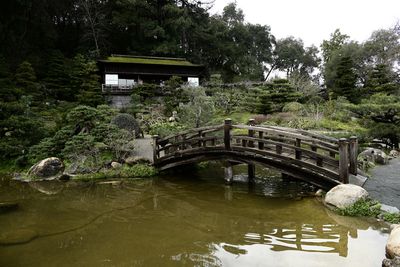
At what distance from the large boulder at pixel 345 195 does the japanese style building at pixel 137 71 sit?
70.1ft

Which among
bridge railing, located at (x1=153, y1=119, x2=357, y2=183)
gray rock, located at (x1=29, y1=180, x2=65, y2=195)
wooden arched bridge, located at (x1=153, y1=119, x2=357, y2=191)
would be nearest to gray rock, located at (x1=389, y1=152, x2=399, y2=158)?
wooden arched bridge, located at (x1=153, y1=119, x2=357, y2=191)

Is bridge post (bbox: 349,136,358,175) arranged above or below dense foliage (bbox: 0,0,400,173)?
below

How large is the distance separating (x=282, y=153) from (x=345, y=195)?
9.08ft

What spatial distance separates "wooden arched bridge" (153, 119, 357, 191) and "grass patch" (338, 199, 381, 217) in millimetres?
823

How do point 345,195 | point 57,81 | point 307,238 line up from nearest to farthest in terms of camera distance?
point 307,238, point 345,195, point 57,81

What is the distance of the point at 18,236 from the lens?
24.1 ft

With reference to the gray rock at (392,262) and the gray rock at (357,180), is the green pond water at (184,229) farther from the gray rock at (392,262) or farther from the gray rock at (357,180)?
the gray rock at (357,180)

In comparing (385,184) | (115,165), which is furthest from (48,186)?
(385,184)

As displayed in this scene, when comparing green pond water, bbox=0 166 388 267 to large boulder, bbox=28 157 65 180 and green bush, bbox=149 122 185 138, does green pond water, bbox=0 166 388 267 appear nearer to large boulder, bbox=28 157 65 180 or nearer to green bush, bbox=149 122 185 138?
large boulder, bbox=28 157 65 180

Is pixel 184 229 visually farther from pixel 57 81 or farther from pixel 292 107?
pixel 57 81

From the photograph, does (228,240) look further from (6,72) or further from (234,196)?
(6,72)

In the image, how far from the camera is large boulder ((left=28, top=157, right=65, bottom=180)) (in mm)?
12875

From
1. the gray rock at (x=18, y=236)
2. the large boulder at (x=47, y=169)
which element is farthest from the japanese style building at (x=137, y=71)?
the gray rock at (x=18, y=236)

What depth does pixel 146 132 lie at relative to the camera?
20.7 metres
